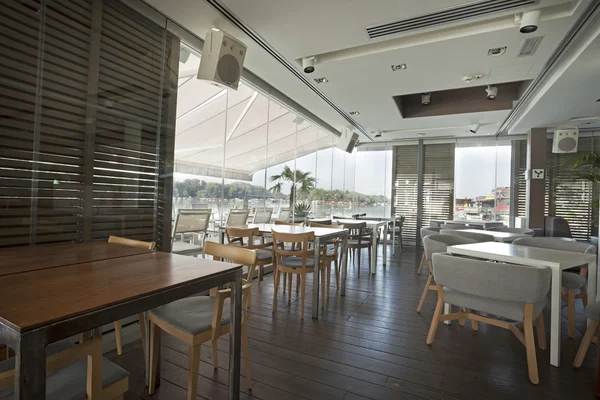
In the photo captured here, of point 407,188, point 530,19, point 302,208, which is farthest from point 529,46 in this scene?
point 407,188

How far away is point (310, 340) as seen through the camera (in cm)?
270

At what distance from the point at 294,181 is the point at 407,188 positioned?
4.17 m

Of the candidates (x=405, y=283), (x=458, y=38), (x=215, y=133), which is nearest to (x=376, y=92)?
(x=458, y=38)

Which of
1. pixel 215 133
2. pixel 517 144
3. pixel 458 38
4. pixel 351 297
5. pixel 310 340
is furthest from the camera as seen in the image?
pixel 517 144

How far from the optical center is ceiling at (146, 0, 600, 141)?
2.91 meters

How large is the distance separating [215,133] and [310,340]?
328cm

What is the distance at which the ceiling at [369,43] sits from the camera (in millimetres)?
2914

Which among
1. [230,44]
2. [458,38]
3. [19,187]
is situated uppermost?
[458,38]

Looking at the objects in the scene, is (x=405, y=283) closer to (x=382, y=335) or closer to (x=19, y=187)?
(x=382, y=335)

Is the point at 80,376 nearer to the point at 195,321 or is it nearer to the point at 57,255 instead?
the point at 195,321

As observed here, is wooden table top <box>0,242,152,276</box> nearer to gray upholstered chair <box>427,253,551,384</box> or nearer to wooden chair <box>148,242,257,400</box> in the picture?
wooden chair <box>148,242,257,400</box>

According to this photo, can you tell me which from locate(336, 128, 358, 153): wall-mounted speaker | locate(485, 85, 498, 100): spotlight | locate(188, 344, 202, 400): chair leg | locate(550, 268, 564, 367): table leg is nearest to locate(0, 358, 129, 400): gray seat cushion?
locate(188, 344, 202, 400): chair leg

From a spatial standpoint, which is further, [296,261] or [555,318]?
[296,261]

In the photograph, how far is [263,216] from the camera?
5.40m
